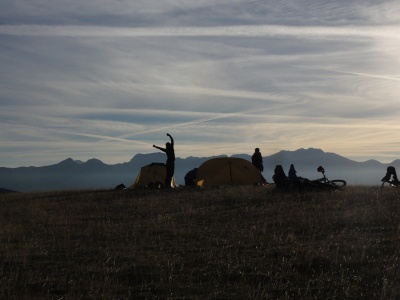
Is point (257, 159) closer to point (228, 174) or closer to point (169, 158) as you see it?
point (228, 174)

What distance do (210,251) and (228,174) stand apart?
75.6 ft

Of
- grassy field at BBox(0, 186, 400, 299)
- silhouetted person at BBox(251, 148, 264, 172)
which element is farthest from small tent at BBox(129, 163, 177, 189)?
grassy field at BBox(0, 186, 400, 299)

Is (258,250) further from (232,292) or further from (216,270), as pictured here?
(232,292)

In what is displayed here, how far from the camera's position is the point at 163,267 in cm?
1166

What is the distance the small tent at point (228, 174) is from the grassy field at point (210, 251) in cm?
1355

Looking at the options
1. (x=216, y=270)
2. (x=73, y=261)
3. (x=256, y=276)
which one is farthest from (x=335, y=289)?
(x=73, y=261)

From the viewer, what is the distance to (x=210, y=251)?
1303 cm

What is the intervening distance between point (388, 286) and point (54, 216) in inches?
547

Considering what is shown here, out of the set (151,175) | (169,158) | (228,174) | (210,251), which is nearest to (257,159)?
(228,174)

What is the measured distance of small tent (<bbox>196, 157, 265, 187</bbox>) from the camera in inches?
1412

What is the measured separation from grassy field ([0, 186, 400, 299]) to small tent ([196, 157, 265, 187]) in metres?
13.5

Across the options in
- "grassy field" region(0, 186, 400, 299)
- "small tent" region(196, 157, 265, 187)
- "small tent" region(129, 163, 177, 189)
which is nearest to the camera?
"grassy field" region(0, 186, 400, 299)

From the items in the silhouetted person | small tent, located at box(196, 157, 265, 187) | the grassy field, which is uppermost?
the silhouetted person

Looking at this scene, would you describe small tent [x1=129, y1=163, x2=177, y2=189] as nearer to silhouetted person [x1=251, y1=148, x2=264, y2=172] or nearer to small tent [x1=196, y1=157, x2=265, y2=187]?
small tent [x1=196, y1=157, x2=265, y2=187]
